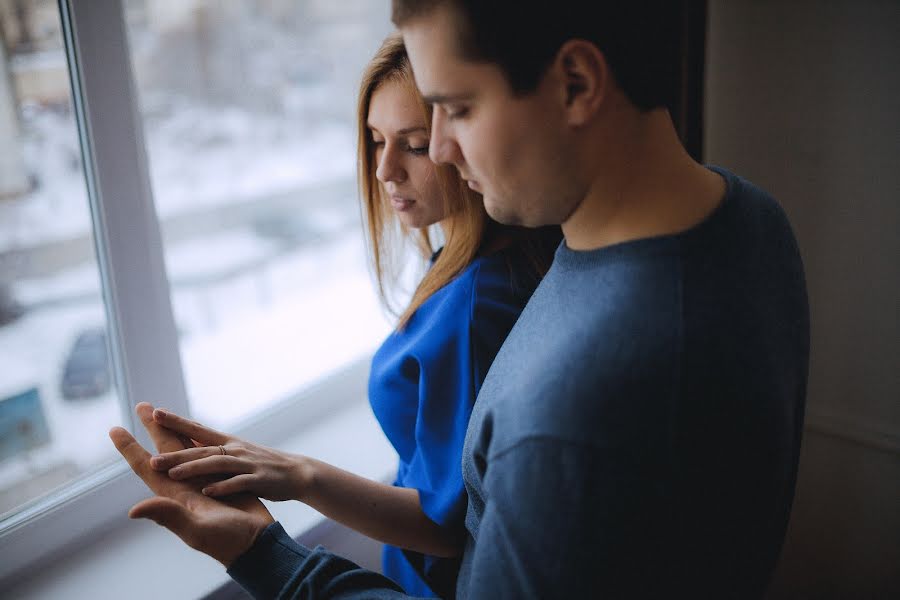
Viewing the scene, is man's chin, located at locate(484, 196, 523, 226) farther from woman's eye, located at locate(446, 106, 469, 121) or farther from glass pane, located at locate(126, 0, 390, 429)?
glass pane, located at locate(126, 0, 390, 429)

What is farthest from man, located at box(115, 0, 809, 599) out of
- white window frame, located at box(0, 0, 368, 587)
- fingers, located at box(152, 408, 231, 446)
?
white window frame, located at box(0, 0, 368, 587)

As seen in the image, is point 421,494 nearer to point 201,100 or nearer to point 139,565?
point 139,565

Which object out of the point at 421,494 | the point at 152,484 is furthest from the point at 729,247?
the point at 152,484

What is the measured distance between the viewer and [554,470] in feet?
1.81

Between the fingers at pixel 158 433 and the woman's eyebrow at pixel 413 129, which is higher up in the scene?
the woman's eyebrow at pixel 413 129

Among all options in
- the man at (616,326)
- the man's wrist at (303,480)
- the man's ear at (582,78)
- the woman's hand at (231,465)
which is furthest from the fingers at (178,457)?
the man's ear at (582,78)

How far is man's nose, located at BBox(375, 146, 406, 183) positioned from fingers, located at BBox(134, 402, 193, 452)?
0.45 meters

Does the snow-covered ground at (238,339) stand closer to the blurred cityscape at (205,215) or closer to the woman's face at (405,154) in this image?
the blurred cityscape at (205,215)

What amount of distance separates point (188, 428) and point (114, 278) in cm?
37

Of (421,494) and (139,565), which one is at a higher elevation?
(421,494)

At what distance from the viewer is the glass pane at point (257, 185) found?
51.8 inches

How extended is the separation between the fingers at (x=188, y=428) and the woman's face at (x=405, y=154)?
0.42 metres

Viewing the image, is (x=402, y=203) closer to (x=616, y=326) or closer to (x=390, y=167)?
(x=390, y=167)

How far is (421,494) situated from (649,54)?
0.63 metres
